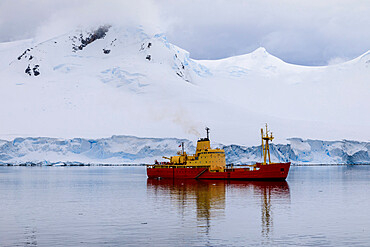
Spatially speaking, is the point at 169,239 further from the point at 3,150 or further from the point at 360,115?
the point at 360,115

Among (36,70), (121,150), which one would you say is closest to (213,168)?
(121,150)

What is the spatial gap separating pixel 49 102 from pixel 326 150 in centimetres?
5293

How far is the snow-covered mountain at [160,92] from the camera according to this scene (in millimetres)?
87250

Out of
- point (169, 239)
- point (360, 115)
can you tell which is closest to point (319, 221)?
point (169, 239)

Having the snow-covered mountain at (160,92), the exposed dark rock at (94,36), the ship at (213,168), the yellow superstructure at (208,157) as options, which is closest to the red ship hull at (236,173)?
the ship at (213,168)

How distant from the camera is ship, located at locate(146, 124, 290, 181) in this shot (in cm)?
4378

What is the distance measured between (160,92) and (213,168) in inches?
2256

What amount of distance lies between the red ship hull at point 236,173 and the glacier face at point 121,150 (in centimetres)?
2894

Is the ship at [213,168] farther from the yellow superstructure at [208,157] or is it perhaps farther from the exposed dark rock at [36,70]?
the exposed dark rock at [36,70]

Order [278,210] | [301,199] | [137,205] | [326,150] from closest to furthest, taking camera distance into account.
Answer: [278,210] < [137,205] < [301,199] < [326,150]

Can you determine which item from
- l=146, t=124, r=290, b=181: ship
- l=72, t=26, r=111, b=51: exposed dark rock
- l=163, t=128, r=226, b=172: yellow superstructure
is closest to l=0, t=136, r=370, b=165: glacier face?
l=146, t=124, r=290, b=181: ship

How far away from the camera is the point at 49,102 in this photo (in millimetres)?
97188

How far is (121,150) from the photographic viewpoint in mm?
82438

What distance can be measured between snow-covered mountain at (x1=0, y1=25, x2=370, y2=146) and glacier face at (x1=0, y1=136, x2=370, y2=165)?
5.22 ft
